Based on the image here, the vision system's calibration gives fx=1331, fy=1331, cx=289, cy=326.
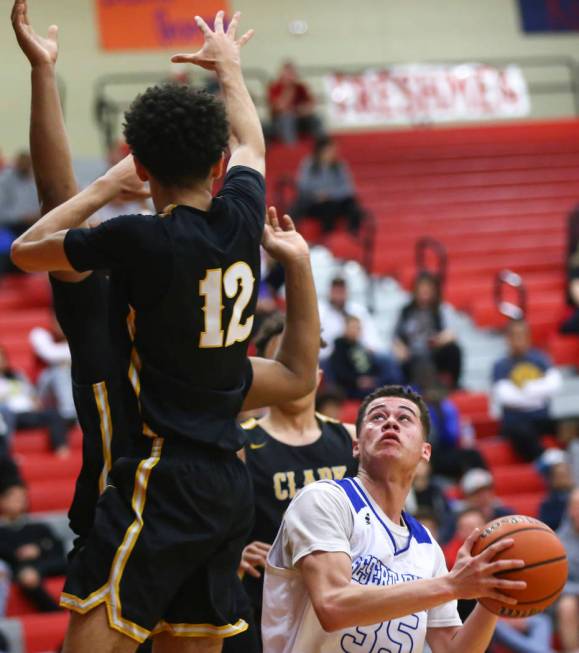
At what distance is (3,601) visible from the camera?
29.7 feet

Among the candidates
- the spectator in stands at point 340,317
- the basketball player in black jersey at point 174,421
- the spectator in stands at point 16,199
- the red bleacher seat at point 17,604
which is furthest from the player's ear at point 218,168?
the spectator in stands at point 16,199

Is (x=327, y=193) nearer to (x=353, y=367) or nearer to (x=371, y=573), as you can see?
(x=353, y=367)

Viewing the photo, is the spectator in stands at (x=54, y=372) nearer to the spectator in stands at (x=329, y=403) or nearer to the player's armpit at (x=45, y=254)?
the spectator in stands at (x=329, y=403)

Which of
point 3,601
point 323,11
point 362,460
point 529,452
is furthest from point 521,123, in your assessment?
point 362,460

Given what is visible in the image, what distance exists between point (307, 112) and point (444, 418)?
8204 mm

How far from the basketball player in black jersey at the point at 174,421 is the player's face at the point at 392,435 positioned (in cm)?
76

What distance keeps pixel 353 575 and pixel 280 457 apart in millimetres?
1354

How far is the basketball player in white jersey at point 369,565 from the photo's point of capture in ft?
11.9

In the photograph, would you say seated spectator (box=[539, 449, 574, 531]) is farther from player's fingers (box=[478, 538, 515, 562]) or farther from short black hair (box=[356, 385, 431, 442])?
player's fingers (box=[478, 538, 515, 562])

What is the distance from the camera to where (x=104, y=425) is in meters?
3.62

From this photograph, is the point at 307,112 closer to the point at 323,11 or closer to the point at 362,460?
the point at 323,11

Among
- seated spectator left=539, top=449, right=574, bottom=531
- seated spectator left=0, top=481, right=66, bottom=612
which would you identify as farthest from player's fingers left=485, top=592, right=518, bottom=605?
seated spectator left=539, top=449, right=574, bottom=531

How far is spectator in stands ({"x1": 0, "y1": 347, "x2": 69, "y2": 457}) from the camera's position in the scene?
10.8 m

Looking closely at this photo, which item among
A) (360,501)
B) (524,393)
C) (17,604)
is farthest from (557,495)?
(360,501)
